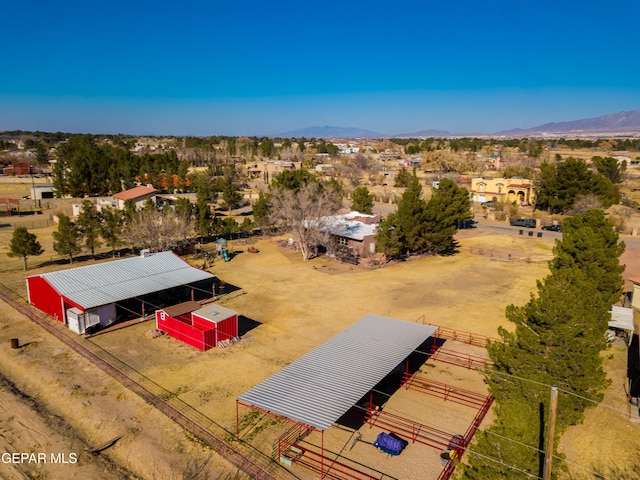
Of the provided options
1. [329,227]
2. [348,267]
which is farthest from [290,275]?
[329,227]

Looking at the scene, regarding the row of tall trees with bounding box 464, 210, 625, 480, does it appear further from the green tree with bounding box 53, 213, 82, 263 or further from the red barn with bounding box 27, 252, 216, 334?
the green tree with bounding box 53, 213, 82, 263

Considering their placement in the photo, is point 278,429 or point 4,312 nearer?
point 278,429

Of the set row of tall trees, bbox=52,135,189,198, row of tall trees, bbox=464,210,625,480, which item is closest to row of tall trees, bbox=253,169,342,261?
row of tall trees, bbox=464,210,625,480

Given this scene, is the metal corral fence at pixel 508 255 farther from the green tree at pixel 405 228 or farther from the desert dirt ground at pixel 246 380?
the green tree at pixel 405 228

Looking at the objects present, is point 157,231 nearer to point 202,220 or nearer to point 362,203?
point 202,220

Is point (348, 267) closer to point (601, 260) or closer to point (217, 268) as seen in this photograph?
point (217, 268)

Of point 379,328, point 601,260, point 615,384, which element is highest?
point 601,260

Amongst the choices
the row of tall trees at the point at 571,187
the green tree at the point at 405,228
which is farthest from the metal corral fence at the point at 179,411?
the row of tall trees at the point at 571,187
